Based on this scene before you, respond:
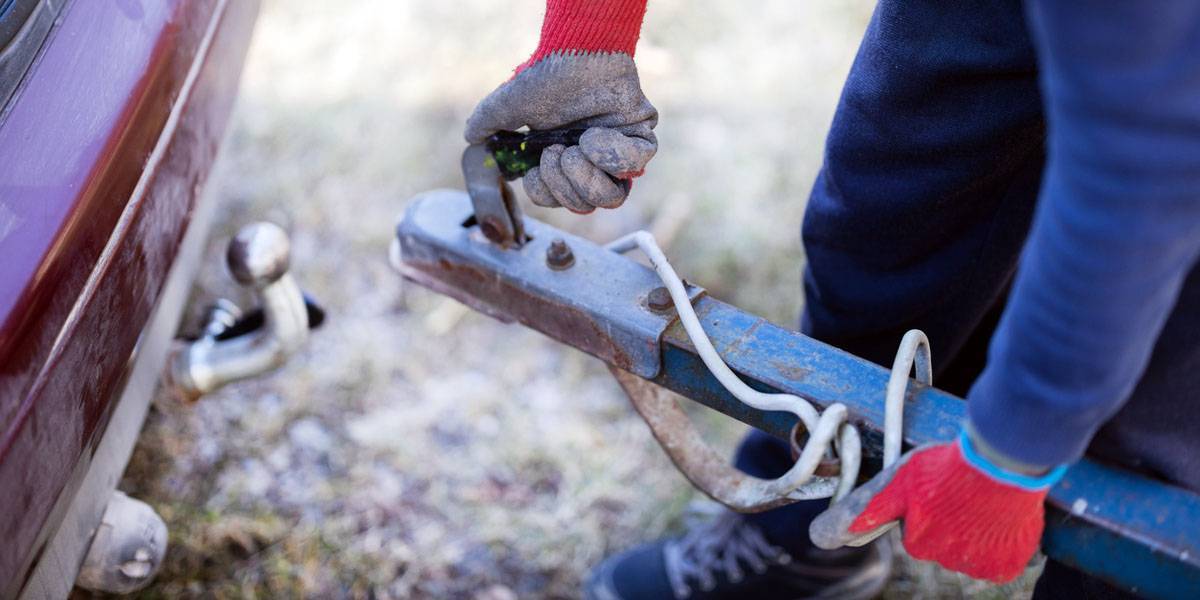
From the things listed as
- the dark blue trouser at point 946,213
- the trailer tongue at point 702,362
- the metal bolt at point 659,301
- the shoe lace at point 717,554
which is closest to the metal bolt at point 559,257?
the trailer tongue at point 702,362

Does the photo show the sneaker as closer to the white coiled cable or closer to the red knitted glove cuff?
the white coiled cable

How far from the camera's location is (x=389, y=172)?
2.96 meters

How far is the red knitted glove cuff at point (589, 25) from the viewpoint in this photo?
1225 millimetres

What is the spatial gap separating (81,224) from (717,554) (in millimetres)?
1302

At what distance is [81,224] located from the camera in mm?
1205

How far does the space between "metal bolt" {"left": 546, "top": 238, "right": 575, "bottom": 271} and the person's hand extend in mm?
533

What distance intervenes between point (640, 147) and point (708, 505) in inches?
46.4

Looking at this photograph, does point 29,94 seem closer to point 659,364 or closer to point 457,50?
point 659,364

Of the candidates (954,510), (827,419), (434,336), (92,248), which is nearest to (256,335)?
(92,248)

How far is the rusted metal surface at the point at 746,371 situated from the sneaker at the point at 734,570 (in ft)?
1.94

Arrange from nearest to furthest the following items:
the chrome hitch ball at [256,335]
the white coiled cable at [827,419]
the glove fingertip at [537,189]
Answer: the white coiled cable at [827,419], the glove fingertip at [537,189], the chrome hitch ball at [256,335]

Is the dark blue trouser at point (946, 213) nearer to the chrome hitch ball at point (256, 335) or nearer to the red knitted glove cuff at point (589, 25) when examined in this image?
the red knitted glove cuff at point (589, 25)

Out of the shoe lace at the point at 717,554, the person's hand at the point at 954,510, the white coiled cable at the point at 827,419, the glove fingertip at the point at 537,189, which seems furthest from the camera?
the shoe lace at the point at 717,554

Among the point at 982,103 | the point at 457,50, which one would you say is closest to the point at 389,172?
the point at 457,50
